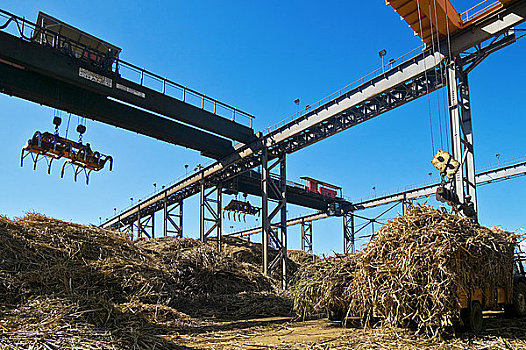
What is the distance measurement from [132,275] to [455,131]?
10488mm

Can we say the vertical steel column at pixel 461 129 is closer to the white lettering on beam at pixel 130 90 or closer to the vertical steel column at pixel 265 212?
the vertical steel column at pixel 265 212

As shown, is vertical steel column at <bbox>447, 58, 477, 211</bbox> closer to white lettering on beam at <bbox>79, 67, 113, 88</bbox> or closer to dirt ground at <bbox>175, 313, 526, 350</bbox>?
dirt ground at <bbox>175, 313, 526, 350</bbox>

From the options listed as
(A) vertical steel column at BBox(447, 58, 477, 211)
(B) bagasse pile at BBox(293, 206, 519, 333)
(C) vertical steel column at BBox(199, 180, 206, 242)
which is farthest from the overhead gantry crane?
(B) bagasse pile at BBox(293, 206, 519, 333)

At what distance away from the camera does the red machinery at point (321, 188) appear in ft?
109

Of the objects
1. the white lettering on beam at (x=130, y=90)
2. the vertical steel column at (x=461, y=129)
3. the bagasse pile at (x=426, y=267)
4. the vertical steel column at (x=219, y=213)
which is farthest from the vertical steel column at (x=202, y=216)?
the bagasse pile at (x=426, y=267)

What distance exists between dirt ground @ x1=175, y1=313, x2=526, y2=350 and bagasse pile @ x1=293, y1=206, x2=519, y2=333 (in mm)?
270

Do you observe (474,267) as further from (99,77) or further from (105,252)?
(99,77)

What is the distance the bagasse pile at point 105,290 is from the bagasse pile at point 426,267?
3.57 meters

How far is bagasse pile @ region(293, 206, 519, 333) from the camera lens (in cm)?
647

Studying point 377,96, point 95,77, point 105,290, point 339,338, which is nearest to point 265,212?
point 377,96

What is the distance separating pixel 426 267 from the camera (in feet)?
21.9

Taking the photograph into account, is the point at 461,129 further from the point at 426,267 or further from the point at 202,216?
the point at 202,216

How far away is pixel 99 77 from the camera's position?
16203 mm

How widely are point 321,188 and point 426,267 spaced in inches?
1091
